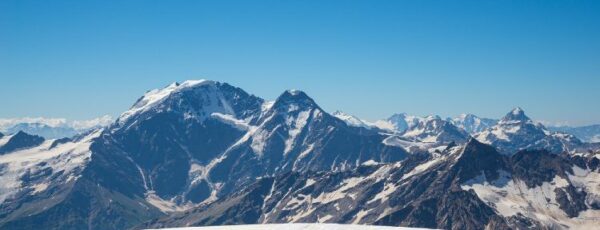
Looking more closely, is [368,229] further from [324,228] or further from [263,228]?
[263,228]

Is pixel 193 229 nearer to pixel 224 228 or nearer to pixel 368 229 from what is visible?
pixel 224 228

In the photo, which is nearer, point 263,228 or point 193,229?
point 263,228

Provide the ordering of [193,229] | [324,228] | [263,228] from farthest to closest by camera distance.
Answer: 1. [193,229]
2. [263,228]
3. [324,228]

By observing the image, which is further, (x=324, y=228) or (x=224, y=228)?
(x=224, y=228)

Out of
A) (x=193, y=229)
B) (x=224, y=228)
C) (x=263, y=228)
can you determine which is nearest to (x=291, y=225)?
(x=263, y=228)

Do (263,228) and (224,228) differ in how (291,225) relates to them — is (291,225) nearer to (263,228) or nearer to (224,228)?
(263,228)

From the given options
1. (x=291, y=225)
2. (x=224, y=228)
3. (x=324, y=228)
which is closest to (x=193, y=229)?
(x=224, y=228)

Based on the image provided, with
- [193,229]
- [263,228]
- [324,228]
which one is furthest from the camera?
[193,229]

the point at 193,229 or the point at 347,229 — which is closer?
the point at 347,229
